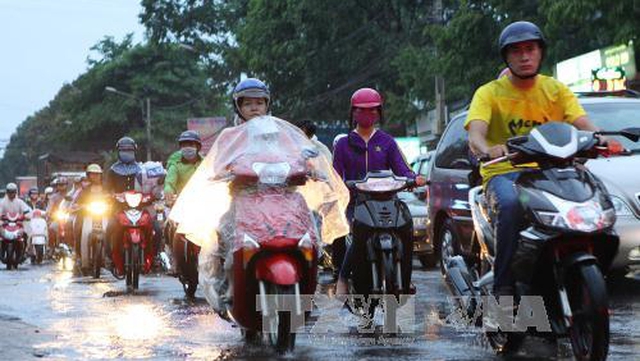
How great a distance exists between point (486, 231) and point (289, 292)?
113cm

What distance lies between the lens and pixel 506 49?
20.1 ft

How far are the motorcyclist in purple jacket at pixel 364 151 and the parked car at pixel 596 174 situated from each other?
1.52ft

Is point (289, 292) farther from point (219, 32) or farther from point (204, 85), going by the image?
point (204, 85)

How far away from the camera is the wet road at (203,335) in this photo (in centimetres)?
644

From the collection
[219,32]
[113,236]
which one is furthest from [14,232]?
[219,32]

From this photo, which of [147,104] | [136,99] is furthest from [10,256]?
[136,99]

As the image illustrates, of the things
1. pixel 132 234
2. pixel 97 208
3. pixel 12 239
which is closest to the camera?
pixel 132 234

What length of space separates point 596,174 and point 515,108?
10.8 feet

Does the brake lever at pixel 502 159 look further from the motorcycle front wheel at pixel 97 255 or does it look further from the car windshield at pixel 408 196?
the car windshield at pixel 408 196

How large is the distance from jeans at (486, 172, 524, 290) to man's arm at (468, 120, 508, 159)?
158 mm

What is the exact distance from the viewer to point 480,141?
604cm

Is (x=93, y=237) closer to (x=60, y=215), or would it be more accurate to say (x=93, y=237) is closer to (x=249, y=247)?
(x=60, y=215)

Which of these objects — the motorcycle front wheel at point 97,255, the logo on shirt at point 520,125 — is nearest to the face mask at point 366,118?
the logo on shirt at point 520,125

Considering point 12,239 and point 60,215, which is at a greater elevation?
point 60,215
